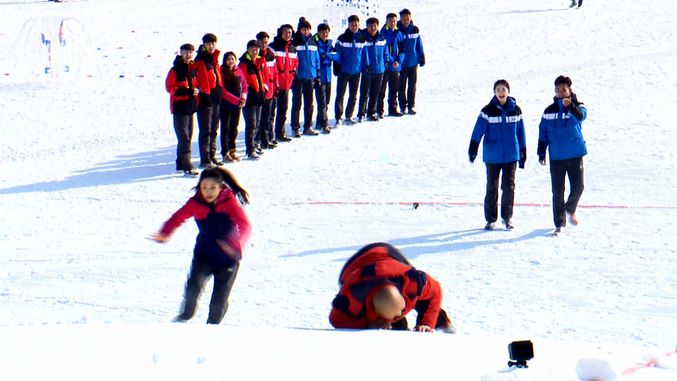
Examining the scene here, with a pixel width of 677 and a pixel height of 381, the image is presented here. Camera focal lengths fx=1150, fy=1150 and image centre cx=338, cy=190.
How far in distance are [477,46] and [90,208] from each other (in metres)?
12.7

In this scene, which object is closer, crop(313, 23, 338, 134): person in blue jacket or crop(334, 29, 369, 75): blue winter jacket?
crop(313, 23, 338, 134): person in blue jacket

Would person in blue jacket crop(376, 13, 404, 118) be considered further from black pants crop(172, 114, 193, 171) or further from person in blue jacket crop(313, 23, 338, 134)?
black pants crop(172, 114, 193, 171)

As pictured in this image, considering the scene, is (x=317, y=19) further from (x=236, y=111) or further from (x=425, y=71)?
(x=236, y=111)

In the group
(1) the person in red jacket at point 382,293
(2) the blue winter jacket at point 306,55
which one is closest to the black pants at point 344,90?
(2) the blue winter jacket at point 306,55

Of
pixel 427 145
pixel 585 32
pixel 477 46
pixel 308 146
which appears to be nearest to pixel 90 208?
pixel 308 146

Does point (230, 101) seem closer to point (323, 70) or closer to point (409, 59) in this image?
point (323, 70)

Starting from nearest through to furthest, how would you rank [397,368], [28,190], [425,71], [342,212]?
[397,368] < [342,212] < [28,190] < [425,71]

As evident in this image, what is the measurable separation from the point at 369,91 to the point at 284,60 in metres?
2.25

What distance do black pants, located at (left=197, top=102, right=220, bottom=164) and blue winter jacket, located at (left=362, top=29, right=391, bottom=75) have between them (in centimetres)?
310

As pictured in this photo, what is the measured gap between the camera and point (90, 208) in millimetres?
11391

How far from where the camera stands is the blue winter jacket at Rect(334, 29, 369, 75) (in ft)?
50.2

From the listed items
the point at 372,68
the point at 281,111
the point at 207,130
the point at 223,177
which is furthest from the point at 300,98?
the point at 223,177

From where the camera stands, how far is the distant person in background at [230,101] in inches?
518

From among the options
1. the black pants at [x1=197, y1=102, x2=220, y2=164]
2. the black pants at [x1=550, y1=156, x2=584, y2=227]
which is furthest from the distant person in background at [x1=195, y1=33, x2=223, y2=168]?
the black pants at [x1=550, y1=156, x2=584, y2=227]
